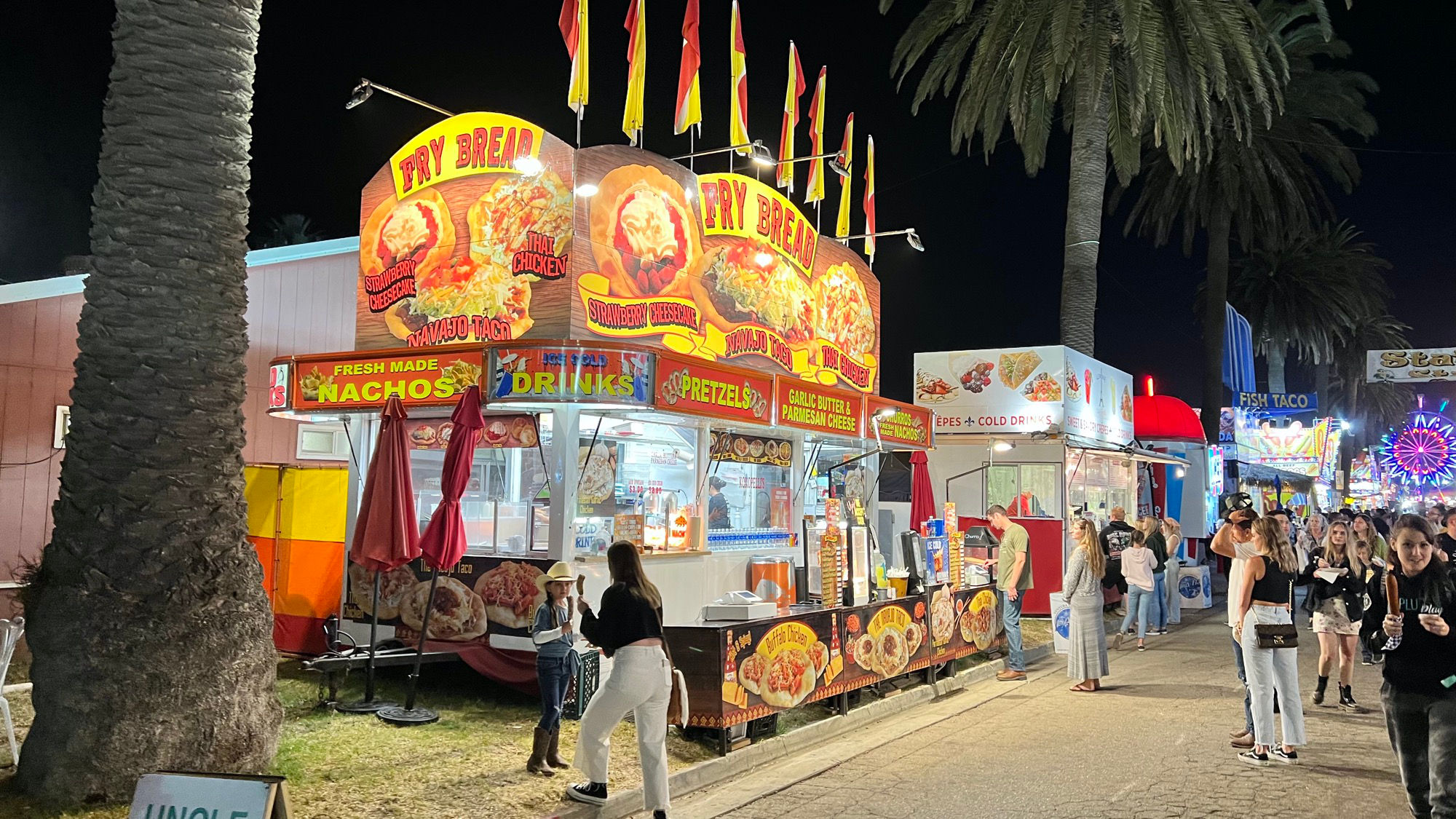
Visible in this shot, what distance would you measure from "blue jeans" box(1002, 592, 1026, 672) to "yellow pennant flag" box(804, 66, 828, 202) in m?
7.56

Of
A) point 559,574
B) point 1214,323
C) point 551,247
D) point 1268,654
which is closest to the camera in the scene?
point 559,574

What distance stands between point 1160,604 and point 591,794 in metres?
13.3

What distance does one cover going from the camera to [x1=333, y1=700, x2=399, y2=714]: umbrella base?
965 cm

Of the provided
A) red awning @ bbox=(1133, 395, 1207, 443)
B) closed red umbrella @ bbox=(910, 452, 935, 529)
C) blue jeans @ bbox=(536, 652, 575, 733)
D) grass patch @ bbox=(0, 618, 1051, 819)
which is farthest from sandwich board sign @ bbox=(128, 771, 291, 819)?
red awning @ bbox=(1133, 395, 1207, 443)

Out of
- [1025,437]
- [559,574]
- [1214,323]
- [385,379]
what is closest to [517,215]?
[385,379]

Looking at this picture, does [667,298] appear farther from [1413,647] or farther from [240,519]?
A: [1413,647]

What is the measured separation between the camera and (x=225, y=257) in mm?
7137

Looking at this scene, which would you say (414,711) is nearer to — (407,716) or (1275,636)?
(407,716)

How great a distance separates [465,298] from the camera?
11.3 meters

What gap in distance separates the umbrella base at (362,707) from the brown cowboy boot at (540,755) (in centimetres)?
242

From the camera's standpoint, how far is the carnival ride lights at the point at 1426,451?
53625 millimetres

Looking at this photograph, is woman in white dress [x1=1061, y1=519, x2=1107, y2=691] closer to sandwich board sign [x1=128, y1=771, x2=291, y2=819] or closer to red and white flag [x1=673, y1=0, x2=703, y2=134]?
red and white flag [x1=673, y1=0, x2=703, y2=134]

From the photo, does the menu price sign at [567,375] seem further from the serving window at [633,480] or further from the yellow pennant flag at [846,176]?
the yellow pennant flag at [846,176]

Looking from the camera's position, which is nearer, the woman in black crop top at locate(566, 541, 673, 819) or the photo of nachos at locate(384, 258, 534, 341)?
the woman in black crop top at locate(566, 541, 673, 819)
